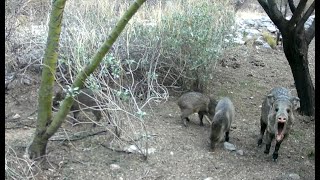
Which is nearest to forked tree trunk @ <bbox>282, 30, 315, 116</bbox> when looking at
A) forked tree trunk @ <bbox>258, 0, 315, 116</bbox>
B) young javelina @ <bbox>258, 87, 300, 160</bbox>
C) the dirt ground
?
forked tree trunk @ <bbox>258, 0, 315, 116</bbox>

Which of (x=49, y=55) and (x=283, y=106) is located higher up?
(x=49, y=55)

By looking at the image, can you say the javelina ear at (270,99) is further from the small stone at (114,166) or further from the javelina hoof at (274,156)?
the small stone at (114,166)

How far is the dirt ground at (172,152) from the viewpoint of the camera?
5316 mm

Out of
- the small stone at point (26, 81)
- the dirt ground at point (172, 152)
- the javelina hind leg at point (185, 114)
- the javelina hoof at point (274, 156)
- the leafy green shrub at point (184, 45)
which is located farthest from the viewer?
the leafy green shrub at point (184, 45)

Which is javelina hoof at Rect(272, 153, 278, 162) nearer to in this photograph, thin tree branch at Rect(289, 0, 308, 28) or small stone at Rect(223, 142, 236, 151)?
small stone at Rect(223, 142, 236, 151)

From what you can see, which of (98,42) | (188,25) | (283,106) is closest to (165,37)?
(188,25)

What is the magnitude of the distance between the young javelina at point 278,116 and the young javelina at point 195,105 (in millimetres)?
884

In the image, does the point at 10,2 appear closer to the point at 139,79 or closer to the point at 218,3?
the point at 139,79

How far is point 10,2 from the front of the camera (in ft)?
20.7

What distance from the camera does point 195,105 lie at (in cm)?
693

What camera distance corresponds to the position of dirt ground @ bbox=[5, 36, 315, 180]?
5.32 m

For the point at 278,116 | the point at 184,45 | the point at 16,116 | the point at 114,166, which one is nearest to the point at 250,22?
the point at 184,45

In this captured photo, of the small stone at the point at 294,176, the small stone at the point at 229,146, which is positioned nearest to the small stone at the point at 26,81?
the small stone at the point at 229,146

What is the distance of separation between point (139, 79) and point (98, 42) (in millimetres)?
1405
